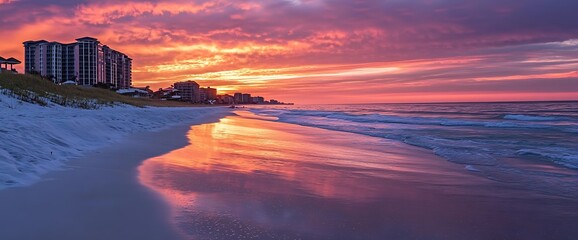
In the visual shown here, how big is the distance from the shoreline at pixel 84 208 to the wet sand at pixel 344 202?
208mm

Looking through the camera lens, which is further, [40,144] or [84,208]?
[40,144]

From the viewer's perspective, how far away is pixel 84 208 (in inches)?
137

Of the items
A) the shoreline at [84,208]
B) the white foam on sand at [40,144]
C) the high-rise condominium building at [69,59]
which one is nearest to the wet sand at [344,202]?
the shoreline at [84,208]

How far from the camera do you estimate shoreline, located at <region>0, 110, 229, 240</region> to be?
9.45ft

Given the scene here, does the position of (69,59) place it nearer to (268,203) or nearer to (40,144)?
(40,144)

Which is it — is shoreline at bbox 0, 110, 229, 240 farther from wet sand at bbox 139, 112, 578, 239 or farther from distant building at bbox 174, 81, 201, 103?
distant building at bbox 174, 81, 201, 103

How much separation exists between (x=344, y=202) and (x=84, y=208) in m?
2.55

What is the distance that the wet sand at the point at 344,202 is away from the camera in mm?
3238

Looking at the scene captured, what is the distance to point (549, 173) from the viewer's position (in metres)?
6.84

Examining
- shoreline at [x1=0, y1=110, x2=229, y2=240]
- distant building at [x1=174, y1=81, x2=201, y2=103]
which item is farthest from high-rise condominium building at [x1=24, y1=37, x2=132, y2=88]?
shoreline at [x1=0, y1=110, x2=229, y2=240]

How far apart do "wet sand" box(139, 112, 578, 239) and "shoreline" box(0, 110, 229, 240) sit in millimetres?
208

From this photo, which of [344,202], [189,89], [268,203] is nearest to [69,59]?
[189,89]

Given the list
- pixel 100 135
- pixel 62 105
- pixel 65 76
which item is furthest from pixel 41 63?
pixel 100 135

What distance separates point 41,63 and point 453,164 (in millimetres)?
113366
